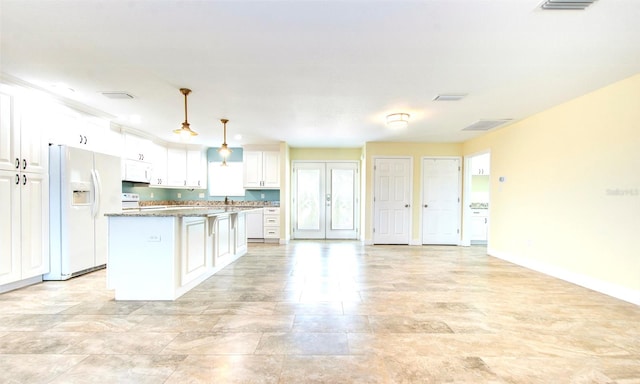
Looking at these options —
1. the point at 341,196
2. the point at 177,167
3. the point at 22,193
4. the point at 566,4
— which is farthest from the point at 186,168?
the point at 566,4

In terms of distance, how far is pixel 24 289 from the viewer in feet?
10.7

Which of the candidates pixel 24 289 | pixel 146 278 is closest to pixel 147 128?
pixel 24 289

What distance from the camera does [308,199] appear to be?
7324mm

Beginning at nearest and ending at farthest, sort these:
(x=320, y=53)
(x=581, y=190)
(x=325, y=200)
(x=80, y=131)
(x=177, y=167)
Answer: (x=320, y=53) → (x=581, y=190) → (x=80, y=131) → (x=177, y=167) → (x=325, y=200)

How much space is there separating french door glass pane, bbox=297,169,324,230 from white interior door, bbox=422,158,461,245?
8.37 feet

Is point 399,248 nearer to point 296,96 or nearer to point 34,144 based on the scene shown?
point 296,96

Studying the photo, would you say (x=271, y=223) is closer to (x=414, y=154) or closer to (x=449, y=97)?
(x=414, y=154)

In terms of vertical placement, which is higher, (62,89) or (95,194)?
(62,89)

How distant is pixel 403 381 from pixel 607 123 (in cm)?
367

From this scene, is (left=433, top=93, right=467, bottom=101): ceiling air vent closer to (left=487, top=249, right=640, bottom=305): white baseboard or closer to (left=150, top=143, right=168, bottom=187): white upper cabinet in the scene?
(left=487, top=249, right=640, bottom=305): white baseboard

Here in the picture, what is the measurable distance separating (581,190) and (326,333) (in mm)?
3604

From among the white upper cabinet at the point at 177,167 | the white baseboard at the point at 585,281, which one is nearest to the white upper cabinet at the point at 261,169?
the white upper cabinet at the point at 177,167

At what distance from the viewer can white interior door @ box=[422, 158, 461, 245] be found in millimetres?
6508

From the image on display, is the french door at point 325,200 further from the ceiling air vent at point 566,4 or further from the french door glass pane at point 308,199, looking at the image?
the ceiling air vent at point 566,4
